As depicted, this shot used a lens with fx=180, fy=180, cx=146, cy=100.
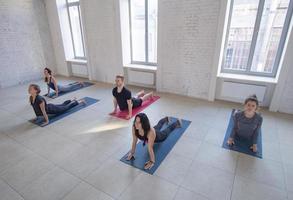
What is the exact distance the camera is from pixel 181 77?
462 centimetres

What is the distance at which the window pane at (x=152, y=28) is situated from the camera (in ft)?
16.0

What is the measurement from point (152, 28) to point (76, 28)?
10.2 ft

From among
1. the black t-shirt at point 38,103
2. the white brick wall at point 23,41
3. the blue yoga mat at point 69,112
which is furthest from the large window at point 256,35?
the white brick wall at point 23,41

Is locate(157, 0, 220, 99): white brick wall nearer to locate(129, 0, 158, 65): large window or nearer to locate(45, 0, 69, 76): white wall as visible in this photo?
locate(129, 0, 158, 65): large window

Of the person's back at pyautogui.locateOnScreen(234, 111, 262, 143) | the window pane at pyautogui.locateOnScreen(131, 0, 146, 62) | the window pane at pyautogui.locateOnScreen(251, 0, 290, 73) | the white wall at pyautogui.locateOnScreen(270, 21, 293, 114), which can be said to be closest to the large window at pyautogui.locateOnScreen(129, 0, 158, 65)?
the window pane at pyautogui.locateOnScreen(131, 0, 146, 62)

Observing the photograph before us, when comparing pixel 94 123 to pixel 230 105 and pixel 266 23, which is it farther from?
pixel 266 23

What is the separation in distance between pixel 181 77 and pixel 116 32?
228cm

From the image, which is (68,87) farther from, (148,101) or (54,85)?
(148,101)

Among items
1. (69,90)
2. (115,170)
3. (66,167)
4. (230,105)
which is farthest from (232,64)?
(69,90)

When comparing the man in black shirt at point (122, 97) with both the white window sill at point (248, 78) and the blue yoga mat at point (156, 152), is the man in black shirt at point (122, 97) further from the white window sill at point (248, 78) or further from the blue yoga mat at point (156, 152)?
the white window sill at point (248, 78)

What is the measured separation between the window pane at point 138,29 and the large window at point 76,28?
6.93 ft

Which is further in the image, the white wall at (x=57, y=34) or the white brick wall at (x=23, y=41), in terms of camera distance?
the white wall at (x=57, y=34)

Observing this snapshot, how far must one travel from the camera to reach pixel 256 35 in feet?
12.8

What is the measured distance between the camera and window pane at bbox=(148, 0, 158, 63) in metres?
4.89
